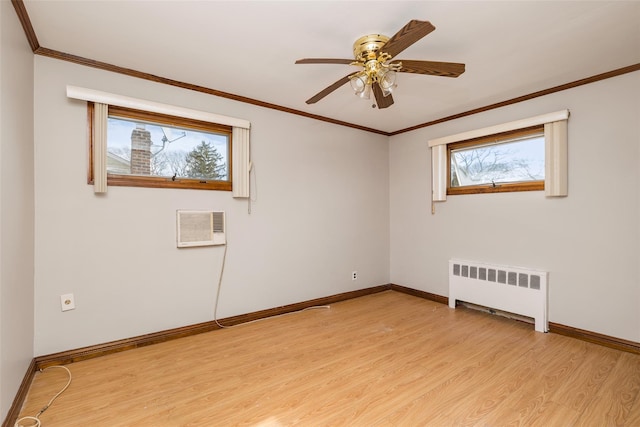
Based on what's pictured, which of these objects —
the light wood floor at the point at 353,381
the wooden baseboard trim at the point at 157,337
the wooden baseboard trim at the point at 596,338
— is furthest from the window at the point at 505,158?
the wooden baseboard trim at the point at 157,337

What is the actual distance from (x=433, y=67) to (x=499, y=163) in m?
1.94

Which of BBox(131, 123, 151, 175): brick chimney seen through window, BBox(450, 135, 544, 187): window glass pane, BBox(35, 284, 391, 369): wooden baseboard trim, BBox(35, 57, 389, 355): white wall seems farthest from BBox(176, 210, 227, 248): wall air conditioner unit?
BBox(450, 135, 544, 187): window glass pane

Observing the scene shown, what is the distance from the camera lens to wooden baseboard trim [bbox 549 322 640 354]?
242cm

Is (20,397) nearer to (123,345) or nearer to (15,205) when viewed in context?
(123,345)

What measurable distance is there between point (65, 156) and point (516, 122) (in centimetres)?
396

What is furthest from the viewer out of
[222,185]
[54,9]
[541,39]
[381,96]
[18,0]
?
[222,185]

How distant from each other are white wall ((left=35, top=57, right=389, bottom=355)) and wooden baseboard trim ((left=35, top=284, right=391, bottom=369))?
0.17 feet

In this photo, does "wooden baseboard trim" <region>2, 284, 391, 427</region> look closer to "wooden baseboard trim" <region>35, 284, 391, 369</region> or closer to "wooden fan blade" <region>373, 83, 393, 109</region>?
"wooden baseboard trim" <region>35, 284, 391, 369</region>

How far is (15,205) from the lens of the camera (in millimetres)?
1676

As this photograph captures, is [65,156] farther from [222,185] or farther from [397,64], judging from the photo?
[397,64]

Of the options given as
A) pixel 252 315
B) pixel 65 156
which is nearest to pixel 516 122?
pixel 252 315

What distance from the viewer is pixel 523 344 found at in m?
2.59

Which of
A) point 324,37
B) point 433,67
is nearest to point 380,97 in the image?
point 433,67

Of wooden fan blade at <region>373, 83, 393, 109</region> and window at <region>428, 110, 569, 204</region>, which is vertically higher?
wooden fan blade at <region>373, 83, 393, 109</region>
